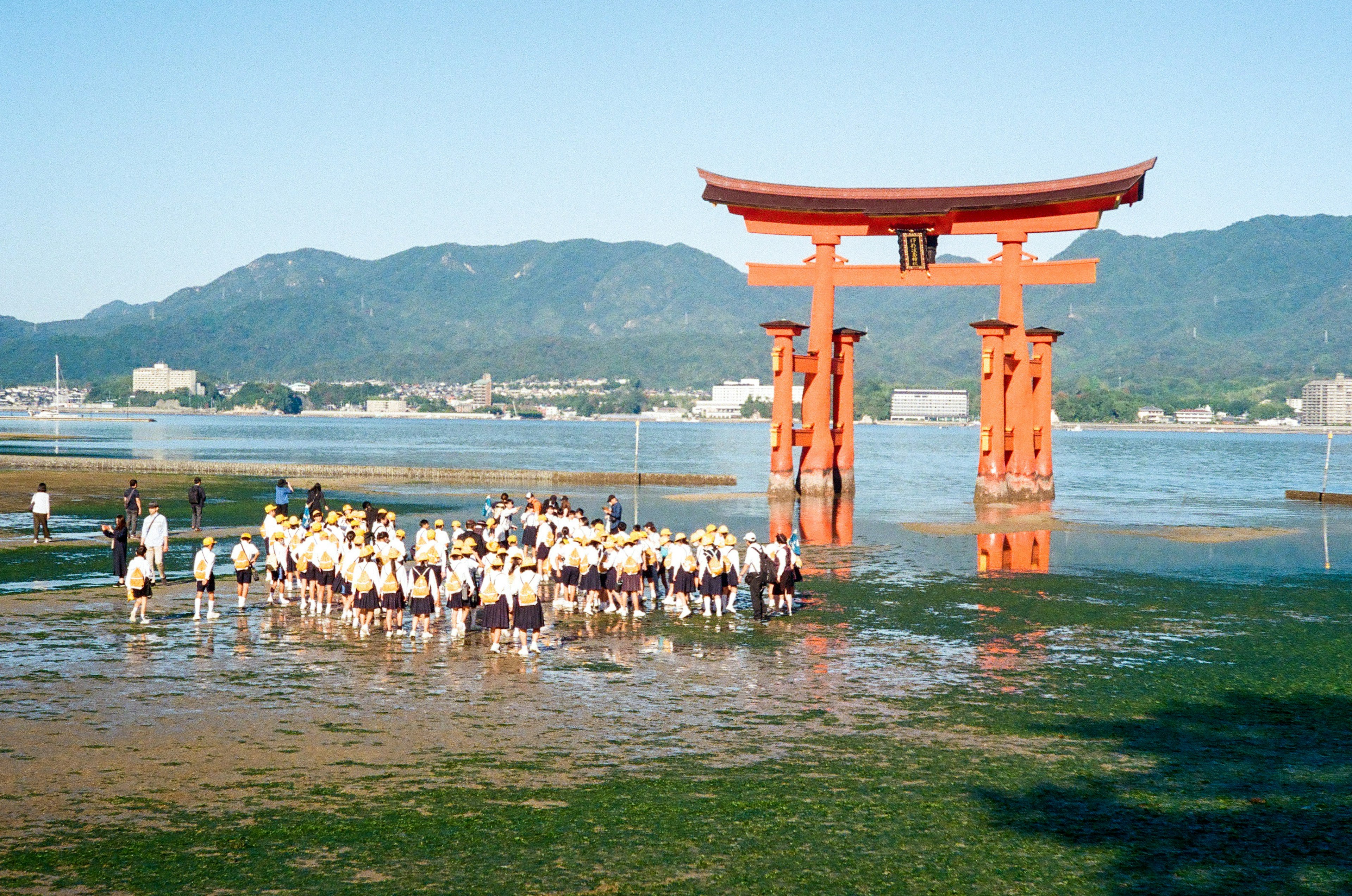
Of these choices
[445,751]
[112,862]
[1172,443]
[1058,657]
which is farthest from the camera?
[1172,443]

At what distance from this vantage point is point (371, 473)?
61.6 meters

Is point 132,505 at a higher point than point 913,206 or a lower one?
lower

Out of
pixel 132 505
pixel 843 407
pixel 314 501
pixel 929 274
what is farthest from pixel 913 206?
pixel 132 505

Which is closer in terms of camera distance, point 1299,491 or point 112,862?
point 112,862

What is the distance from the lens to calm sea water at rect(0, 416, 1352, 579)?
33.2 m

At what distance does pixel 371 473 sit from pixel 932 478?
1380 inches

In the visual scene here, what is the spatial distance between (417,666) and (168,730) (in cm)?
421

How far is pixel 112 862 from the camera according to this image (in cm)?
978

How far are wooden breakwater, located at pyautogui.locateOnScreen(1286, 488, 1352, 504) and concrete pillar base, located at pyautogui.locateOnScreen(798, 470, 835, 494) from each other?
22.3 meters

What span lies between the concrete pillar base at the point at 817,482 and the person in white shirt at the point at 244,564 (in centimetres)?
2745

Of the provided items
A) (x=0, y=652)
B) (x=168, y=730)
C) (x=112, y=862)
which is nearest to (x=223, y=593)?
(x=0, y=652)

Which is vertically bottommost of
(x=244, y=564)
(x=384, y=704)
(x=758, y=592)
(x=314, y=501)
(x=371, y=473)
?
(x=384, y=704)

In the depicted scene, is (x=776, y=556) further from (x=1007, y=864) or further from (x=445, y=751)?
(x=1007, y=864)

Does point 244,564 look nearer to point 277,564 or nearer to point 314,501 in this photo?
point 277,564
